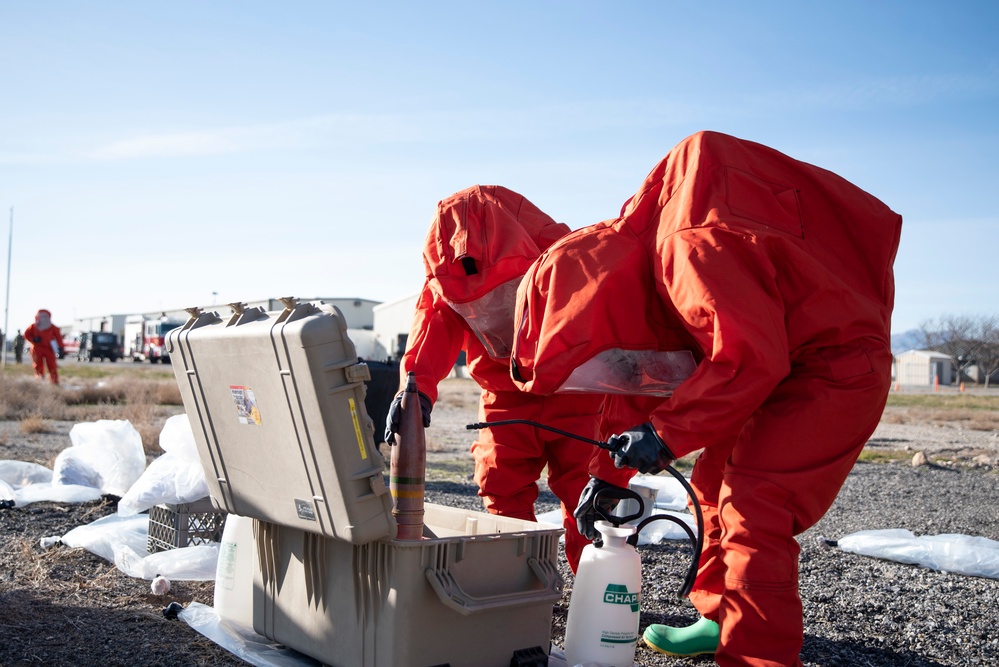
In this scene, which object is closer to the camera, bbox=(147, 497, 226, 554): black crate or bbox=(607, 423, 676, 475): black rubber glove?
bbox=(607, 423, 676, 475): black rubber glove

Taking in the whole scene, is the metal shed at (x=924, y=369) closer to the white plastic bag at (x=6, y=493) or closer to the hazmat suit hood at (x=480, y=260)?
the white plastic bag at (x=6, y=493)

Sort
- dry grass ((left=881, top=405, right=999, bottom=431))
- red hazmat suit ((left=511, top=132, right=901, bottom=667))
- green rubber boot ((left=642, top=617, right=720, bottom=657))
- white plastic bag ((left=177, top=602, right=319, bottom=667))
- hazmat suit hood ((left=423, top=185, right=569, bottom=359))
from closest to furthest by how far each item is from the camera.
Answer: red hazmat suit ((left=511, top=132, right=901, bottom=667)) < white plastic bag ((left=177, top=602, right=319, bottom=667)) < green rubber boot ((left=642, top=617, right=720, bottom=657)) < hazmat suit hood ((left=423, top=185, right=569, bottom=359)) < dry grass ((left=881, top=405, right=999, bottom=431))

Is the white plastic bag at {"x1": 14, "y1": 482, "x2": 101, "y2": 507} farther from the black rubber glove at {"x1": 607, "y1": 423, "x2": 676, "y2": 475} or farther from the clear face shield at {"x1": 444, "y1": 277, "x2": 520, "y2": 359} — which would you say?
the black rubber glove at {"x1": 607, "y1": 423, "x2": 676, "y2": 475}

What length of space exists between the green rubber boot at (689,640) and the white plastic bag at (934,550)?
1.91 metres

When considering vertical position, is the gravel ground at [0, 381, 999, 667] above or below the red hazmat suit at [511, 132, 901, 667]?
below

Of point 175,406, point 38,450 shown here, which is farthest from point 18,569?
point 175,406

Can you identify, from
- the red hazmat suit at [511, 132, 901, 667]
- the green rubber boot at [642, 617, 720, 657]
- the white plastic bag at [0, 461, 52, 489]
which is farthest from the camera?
the white plastic bag at [0, 461, 52, 489]

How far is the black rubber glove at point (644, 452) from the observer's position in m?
2.42

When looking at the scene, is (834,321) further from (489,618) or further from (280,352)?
(280,352)

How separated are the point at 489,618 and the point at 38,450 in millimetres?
6881

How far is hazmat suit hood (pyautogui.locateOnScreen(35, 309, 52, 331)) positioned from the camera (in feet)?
56.5

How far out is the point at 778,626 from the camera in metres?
2.44

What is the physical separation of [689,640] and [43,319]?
17.4 meters

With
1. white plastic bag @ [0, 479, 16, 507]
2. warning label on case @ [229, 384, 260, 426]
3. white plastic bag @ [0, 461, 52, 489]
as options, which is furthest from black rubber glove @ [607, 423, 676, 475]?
white plastic bag @ [0, 461, 52, 489]
